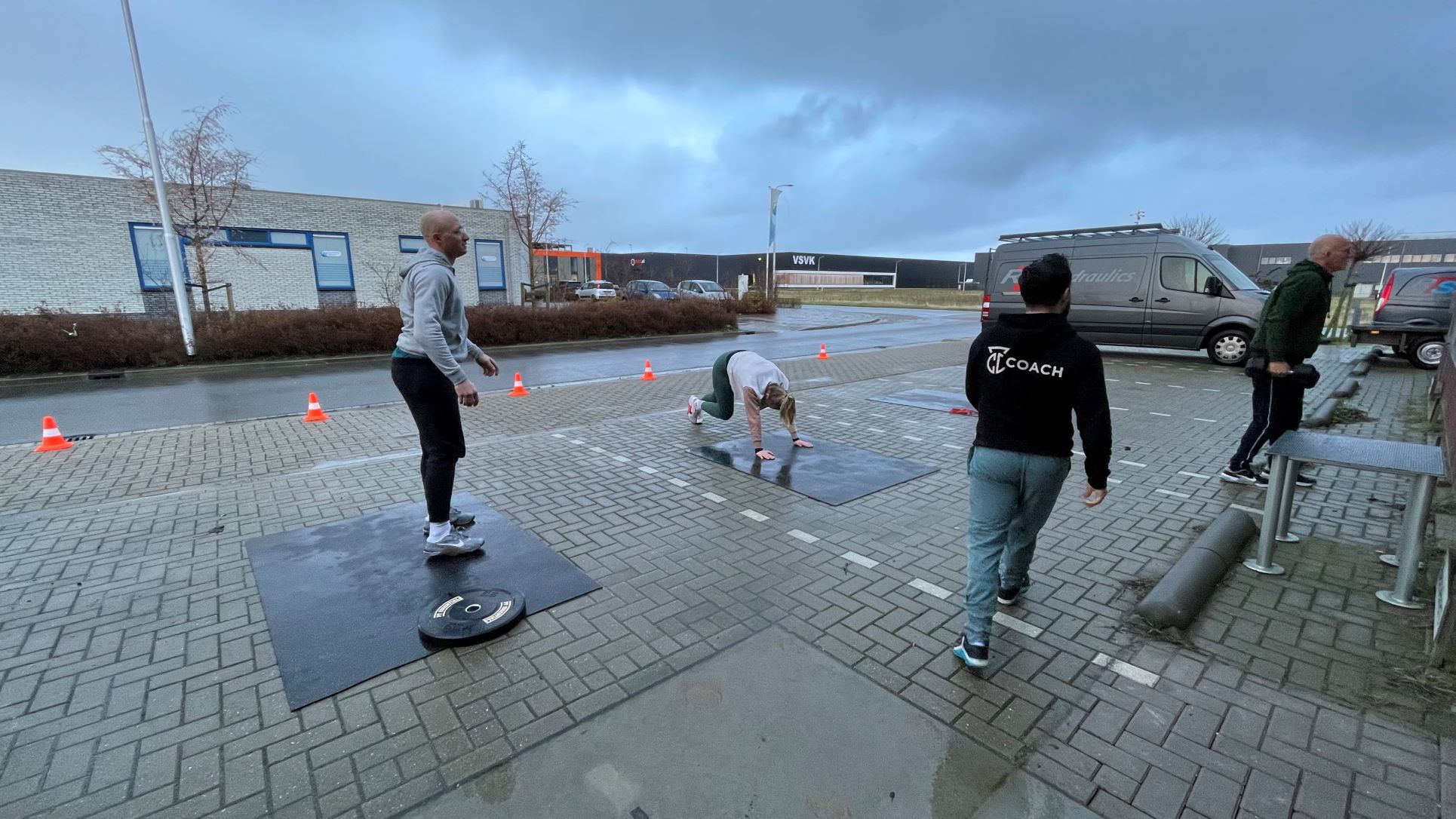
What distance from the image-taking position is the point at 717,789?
2.18 m

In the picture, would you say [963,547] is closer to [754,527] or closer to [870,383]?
[754,527]

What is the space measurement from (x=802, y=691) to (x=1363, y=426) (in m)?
8.54

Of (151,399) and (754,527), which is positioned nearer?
(754,527)

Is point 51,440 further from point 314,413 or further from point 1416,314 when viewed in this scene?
point 1416,314

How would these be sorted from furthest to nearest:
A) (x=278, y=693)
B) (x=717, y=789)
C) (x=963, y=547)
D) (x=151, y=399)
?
(x=151, y=399) < (x=963, y=547) < (x=278, y=693) < (x=717, y=789)

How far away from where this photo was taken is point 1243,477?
5.38m

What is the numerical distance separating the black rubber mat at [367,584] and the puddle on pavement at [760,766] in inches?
39.8

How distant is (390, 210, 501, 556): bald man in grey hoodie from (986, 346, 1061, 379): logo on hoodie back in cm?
253

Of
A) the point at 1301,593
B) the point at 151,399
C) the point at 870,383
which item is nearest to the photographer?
the point at 1301,593

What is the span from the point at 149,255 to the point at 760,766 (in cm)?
2957

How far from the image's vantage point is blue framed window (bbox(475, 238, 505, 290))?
28.9 metres

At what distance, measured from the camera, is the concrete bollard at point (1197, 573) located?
125 inches

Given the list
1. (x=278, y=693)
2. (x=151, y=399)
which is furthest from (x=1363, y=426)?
(x=151, y=399)

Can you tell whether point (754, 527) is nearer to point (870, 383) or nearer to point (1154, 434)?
point (1154, 434)
